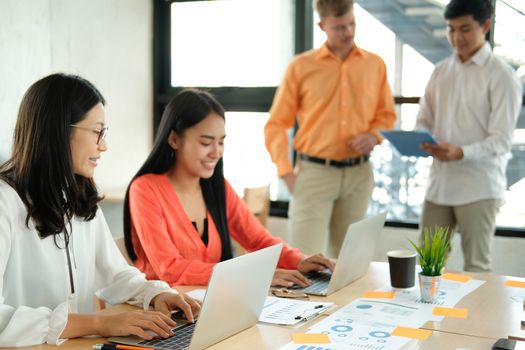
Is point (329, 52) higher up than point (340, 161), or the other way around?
point (329, 52)

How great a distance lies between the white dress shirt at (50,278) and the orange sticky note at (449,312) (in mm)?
738

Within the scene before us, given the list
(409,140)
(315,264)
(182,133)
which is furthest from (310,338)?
(409,140)

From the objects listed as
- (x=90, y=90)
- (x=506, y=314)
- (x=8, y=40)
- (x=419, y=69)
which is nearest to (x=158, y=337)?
(x=90, y=90)

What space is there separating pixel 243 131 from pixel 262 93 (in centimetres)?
29

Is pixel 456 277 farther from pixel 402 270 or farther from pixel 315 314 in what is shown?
pixel 315 314

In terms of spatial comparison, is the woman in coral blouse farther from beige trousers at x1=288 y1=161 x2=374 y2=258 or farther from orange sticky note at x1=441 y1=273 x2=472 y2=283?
beige trousers at x1=288 y1=161 x2=374 y2=258

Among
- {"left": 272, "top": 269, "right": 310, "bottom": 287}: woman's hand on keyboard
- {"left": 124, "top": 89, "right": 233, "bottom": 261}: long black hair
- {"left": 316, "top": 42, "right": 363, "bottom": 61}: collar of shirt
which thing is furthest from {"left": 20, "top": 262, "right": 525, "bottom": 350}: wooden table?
{"left": 316, "top": 42, "right": 363, "bottom": 61}: collar of shirt

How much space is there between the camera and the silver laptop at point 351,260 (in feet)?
7.12

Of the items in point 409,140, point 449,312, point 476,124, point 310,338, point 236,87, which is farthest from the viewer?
point 236,87

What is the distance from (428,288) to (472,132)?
1572mm

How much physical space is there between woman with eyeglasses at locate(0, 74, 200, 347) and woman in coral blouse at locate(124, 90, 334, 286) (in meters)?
0.30

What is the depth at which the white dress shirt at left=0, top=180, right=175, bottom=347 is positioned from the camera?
168cm

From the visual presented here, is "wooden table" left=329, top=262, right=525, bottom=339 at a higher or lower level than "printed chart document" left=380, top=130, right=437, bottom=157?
lower

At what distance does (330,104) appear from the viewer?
368 centimetres
